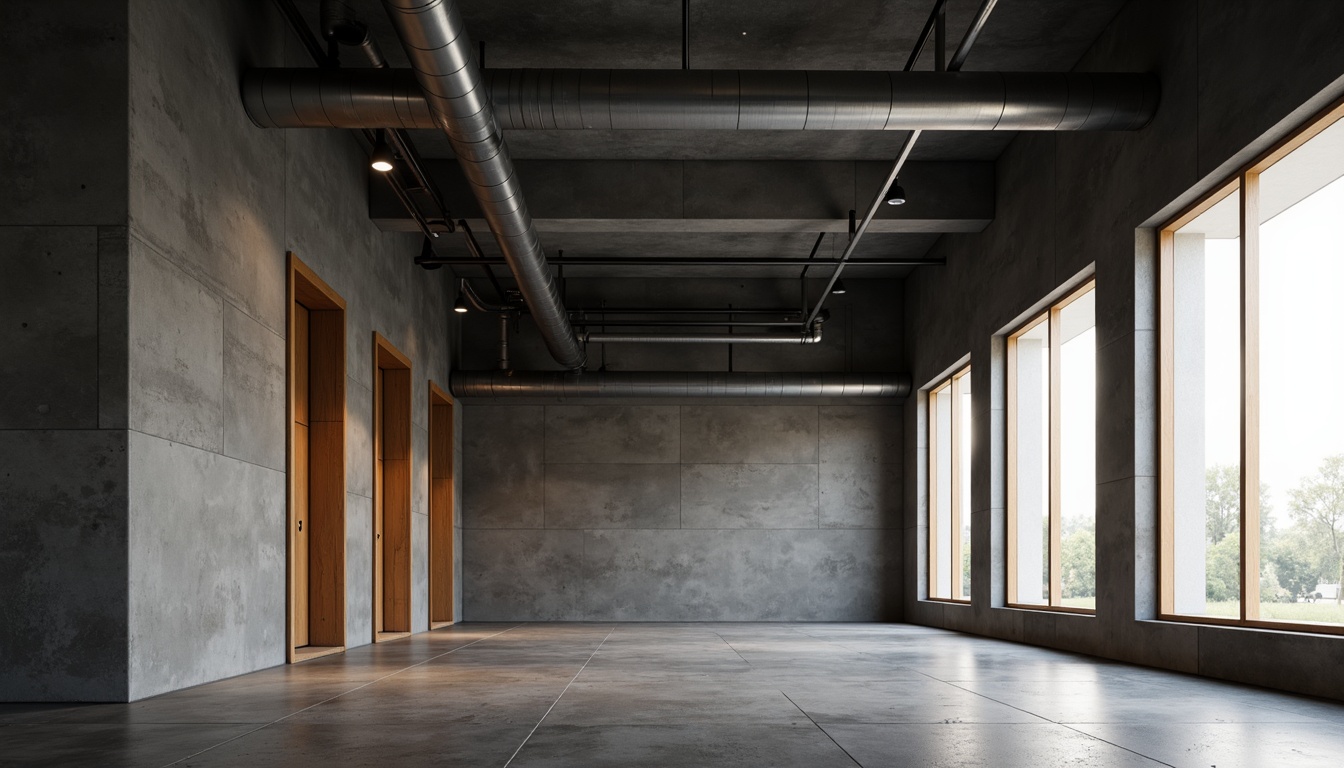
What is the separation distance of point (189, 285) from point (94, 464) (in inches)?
57.6

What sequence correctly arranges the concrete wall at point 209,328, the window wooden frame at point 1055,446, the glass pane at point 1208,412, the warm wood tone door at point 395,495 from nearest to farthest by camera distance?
1. the concrete wall at point 209,328
2. the glass pane at point 1208,412
3. the window wooden frame at point 1055,446
4. the warm wood tone door at point 395,495

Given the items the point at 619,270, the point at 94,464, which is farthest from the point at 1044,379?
the point at 94,464

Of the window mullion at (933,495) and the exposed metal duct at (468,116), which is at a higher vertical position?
the exposed metal duct at (468,116)

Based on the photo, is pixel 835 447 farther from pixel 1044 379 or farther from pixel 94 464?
pixel 94 464

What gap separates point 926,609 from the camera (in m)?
16.7

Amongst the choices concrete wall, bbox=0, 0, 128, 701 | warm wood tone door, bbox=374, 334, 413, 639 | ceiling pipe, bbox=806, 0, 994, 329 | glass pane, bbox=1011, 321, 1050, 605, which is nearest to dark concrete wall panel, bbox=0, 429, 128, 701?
concrete wall, bbox=0, 0, 128, 701

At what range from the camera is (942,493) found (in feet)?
55.7

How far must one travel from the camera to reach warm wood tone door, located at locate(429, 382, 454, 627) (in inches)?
676

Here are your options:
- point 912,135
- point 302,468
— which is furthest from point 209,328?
point 912,135

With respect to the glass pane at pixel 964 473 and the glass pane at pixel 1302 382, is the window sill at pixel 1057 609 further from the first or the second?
the glass pane at pixel 1302 382

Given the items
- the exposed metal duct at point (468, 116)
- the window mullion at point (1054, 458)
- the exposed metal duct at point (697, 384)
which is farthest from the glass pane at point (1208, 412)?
the exposed metal duct at point (697, 384)

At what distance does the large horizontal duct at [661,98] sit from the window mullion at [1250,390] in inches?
72.5

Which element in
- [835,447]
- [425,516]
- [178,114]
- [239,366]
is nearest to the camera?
[178,114]

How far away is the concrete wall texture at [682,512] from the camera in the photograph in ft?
59.9
